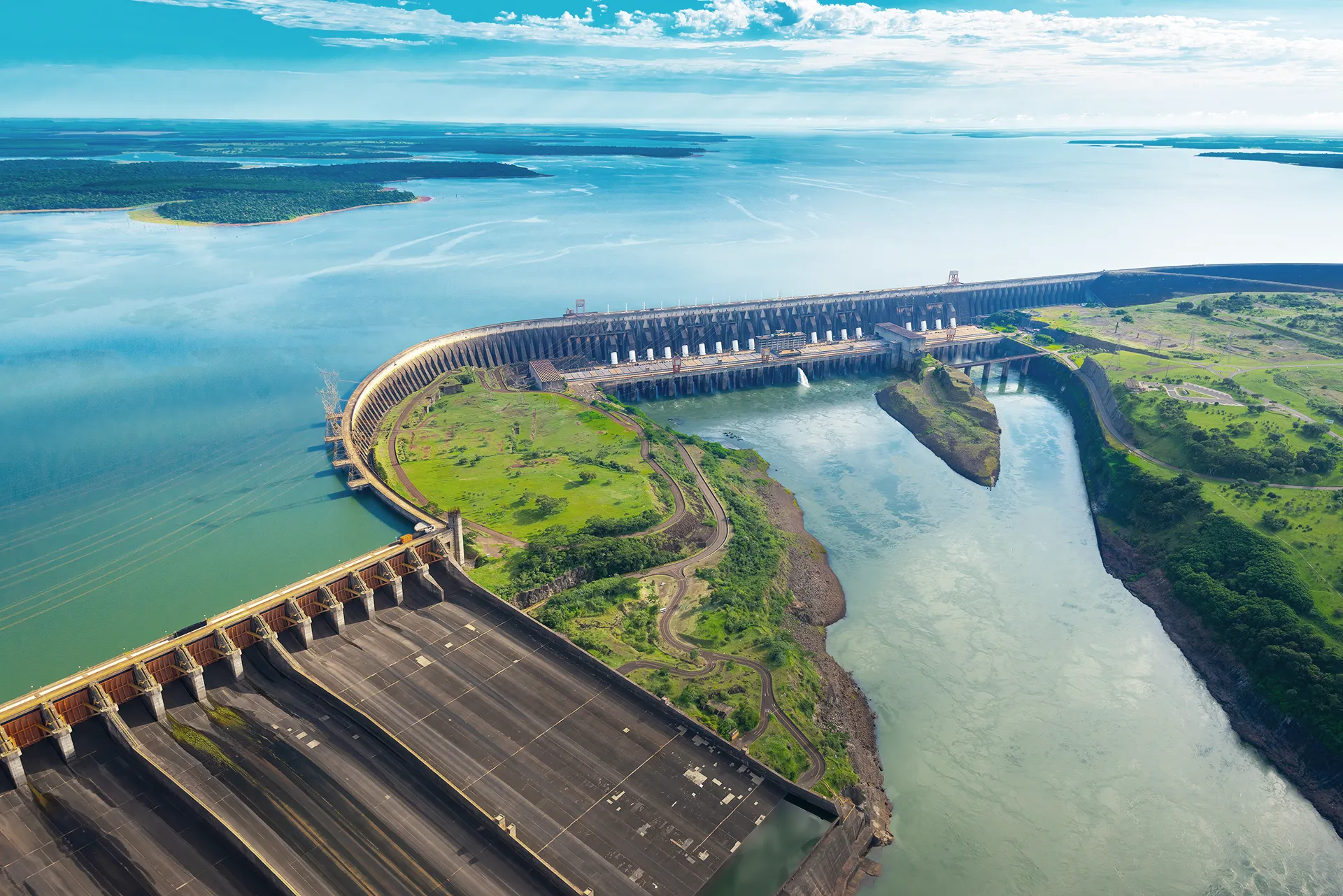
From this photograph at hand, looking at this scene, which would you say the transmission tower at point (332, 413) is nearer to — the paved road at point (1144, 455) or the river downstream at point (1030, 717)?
the river downstream at point (1030, 717)

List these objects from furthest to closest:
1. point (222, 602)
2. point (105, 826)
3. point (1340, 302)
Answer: point (1340, 302) → point (222, 602) → point (105, 826)

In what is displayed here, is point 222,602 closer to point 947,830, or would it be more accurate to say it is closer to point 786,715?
point 786,715

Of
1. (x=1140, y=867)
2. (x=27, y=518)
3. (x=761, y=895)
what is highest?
(x=27, y=518)

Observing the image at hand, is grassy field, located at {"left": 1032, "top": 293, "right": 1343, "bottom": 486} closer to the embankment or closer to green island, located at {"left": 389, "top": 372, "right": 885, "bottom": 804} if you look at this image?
the embankment

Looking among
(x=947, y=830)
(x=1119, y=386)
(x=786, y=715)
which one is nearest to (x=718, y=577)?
(x=786, y=715)

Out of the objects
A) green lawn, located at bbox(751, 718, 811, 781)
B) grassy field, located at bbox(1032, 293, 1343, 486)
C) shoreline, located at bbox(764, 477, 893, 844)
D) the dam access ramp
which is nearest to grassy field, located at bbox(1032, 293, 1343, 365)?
grassy field, located at bbox(1032, 293, 1343, 486)

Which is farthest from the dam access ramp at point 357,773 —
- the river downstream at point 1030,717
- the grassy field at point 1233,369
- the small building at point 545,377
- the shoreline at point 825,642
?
the grassy field at point 1233,369

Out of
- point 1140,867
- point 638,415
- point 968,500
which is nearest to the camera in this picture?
point 1140,867
